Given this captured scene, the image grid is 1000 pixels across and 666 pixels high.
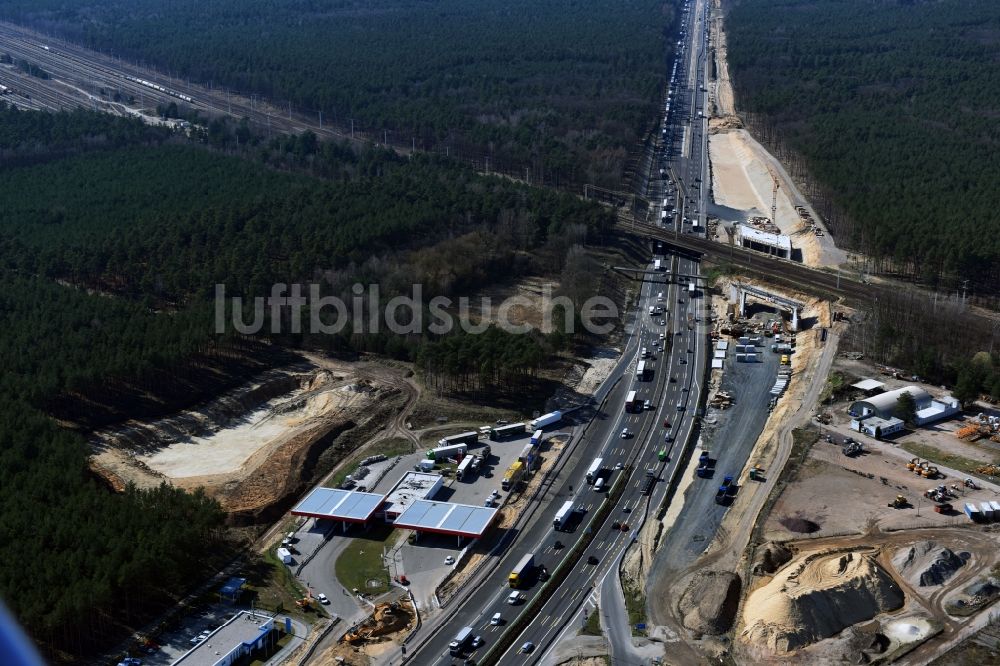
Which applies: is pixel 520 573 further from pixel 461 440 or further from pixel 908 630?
pixel 908 630

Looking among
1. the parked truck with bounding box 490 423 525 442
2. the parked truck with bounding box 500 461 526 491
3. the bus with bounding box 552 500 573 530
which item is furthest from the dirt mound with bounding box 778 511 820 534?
the parked truck with bounding box 490 423 525 442

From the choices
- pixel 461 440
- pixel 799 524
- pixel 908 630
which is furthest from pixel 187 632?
pixel 908 630

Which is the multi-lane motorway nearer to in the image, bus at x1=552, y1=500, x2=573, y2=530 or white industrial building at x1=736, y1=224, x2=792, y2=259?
bus at x1=552, y1=500, x2=573, y2=530

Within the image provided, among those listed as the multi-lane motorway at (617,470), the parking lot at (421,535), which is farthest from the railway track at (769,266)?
the parking lot at (421,535)

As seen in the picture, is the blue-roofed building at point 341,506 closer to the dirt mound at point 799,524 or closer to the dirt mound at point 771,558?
the dirt mound at point 771,558

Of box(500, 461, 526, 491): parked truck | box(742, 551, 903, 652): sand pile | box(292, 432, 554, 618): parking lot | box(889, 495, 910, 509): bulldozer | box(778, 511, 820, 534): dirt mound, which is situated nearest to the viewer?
box(742, 551, 903, 652): sand pile

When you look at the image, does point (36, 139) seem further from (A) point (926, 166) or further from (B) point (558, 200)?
(A) point (926, 166)

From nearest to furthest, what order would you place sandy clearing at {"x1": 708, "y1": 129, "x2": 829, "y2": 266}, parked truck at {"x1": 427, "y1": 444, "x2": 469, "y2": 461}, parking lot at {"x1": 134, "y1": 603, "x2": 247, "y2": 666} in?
parking lot at {"x1": 134, "y1": 603, "x2": 247, "y2": 666} < parked truck at {"x1": 427, "y1": 444, "x2": 469, "y2": 461} < sandy clearing at {"x1": 708, "y1": 129, "x2": 829, "y2": 266}
